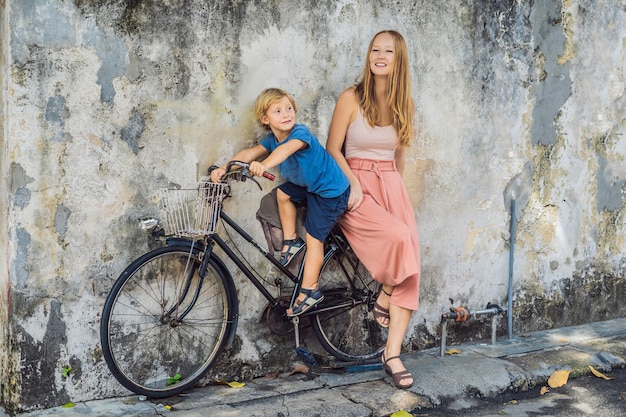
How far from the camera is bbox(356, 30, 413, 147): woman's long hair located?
4836 millimetres

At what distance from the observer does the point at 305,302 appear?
4.84 meters

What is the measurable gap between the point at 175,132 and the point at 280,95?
2.06 feet

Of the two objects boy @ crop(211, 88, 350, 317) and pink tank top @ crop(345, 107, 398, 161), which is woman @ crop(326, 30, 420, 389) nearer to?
pink tank top @ crop(345, 107, 398, 161)

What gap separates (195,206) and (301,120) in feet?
2.88

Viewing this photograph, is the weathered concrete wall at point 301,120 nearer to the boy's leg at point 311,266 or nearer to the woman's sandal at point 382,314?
the boy's leg at point 311,266

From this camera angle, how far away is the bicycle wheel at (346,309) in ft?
16.8

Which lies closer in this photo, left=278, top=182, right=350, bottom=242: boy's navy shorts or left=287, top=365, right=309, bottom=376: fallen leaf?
left=278, top=182, right=350, bottom=242: boy's navy shorts

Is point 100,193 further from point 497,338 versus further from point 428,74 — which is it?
point 497,338

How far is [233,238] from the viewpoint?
4.82 m

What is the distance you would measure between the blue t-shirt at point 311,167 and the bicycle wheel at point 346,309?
59cm

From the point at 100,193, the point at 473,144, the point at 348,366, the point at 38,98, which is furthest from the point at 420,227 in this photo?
the point at 38,98

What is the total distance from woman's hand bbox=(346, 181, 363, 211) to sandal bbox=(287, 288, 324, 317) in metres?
0.56

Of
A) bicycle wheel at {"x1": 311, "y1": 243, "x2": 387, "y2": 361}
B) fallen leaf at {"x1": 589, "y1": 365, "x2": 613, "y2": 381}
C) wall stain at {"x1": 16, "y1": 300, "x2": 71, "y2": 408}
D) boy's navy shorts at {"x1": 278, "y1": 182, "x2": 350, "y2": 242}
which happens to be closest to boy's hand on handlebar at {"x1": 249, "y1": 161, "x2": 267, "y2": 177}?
boy's navy shorts at {"x1": 278, "y1": 182, "x2": 350, "y2": 242}

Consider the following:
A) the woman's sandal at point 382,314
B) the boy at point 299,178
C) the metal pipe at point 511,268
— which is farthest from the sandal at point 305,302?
the metal pipe at point 511,268
